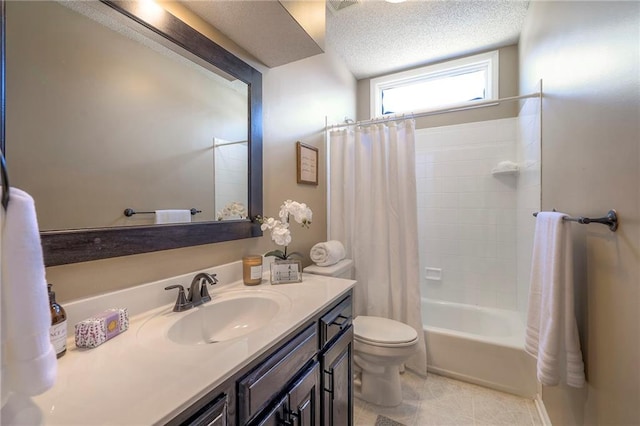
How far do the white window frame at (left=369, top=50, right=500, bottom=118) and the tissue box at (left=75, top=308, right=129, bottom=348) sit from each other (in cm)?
272

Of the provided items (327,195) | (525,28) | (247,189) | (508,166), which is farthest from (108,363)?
(525,28)

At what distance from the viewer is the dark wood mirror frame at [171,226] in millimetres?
768

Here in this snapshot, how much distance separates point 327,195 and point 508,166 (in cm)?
157

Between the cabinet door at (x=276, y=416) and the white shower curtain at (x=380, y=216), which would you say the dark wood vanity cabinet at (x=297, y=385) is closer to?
the cabinet door at (x=276, y=416)

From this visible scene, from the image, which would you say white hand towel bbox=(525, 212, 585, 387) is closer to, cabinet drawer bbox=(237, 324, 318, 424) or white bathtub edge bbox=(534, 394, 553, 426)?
white bathtub edge bbox=(534, 394, 553, 426)

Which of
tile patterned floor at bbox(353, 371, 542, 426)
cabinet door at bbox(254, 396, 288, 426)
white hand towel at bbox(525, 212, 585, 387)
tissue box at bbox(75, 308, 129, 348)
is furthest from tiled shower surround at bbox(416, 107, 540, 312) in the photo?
tissue box at bbox(75, 308, 129, 348)

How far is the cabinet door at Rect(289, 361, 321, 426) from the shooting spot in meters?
0.89

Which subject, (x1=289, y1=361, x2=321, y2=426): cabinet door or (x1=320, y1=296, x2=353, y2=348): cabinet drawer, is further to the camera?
(x1=320, y1=296, x2=353, y2=348): cabinet drawer

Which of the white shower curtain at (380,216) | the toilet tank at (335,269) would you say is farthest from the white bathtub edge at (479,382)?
the toilet tank at (335,269)

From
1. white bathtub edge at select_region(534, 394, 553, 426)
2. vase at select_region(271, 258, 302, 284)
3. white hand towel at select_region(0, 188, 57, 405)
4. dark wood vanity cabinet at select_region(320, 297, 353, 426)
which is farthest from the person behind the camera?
white bathtub edge at select_region(534, 394, 553, 426)

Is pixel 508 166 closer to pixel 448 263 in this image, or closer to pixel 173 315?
pixel 448 263

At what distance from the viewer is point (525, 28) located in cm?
200

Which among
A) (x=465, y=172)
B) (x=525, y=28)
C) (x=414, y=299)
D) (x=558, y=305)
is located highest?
(x=525, y=28)

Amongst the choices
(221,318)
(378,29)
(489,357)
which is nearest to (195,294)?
(221,318)
